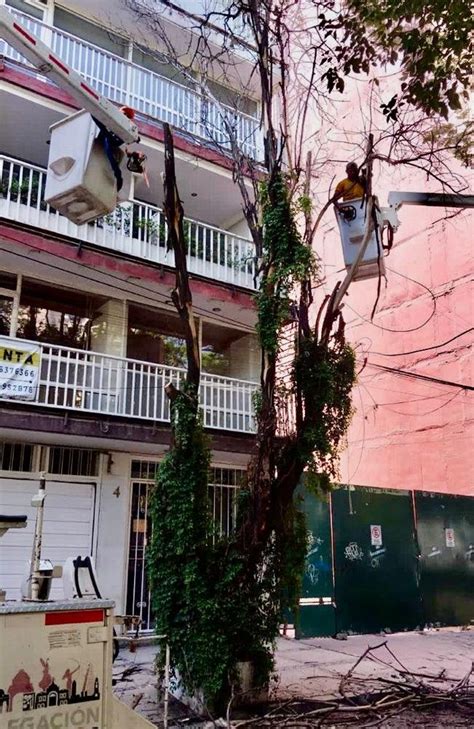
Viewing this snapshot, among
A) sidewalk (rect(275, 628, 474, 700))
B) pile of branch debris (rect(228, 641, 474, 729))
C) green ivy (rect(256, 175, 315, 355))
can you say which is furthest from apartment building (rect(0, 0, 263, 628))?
pile of branch debris (rect(228, 641, 474, 729))

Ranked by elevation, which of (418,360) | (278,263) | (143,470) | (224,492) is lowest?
(224,492)

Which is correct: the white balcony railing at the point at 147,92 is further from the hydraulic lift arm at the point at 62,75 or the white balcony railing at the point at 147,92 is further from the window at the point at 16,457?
the window at the point at 16,457

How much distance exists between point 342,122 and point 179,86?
25.8 ft

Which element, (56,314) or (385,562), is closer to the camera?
(56,314)

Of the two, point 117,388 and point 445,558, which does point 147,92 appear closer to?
point 117,388

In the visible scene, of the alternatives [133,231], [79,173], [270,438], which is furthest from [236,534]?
[133,231]

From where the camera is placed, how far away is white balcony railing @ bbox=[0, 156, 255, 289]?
34.5ft

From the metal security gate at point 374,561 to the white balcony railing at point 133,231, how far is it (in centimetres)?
492

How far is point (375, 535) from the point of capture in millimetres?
12016

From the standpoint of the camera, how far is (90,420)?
403 inches

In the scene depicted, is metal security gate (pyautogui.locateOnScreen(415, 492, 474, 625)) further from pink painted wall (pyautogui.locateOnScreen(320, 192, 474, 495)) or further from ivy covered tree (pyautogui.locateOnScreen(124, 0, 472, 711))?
ivy covered tree (pyautogui.locateOnScreen(124, 0, 472, 711))

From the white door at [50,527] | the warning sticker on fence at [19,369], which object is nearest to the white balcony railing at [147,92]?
the warning sticker on fence at [19,369]

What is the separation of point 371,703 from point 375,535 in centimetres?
563

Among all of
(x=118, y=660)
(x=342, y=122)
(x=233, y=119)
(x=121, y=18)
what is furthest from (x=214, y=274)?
(x=342, y=122)
